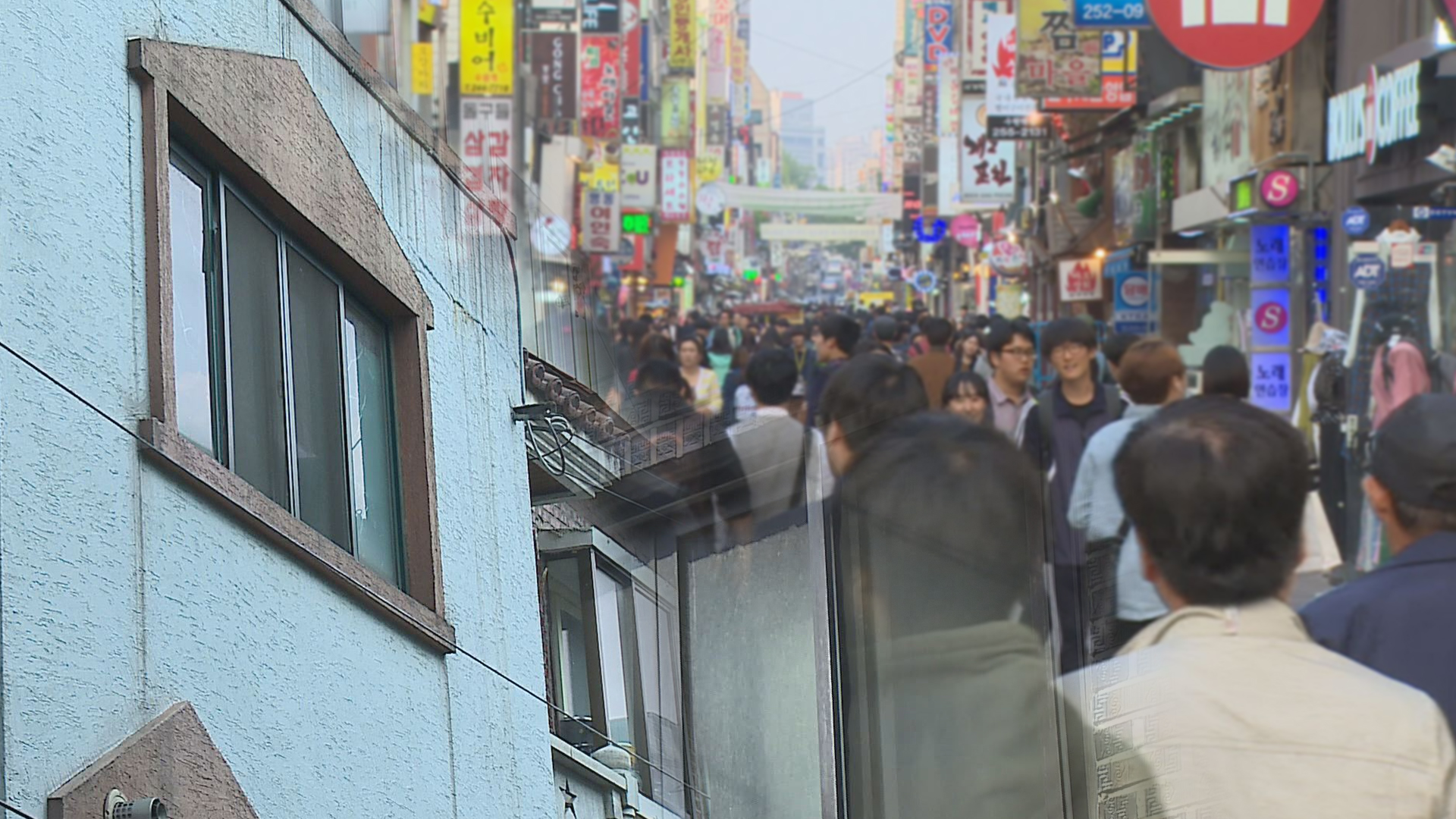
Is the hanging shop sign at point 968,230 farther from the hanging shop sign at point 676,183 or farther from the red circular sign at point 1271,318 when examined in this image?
the red circular sign at point 1271,318

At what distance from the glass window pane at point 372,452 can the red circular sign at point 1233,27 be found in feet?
27.2

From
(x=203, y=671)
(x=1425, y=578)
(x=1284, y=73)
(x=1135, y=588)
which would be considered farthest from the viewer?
(x=1284, y=73)

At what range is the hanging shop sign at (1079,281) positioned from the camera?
22078 millimetres

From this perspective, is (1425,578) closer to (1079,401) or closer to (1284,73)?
(1079,401)

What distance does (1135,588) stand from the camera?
6.73 feet

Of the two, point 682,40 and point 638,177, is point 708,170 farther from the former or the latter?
point 638,177

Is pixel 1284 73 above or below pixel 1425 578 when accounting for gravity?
above

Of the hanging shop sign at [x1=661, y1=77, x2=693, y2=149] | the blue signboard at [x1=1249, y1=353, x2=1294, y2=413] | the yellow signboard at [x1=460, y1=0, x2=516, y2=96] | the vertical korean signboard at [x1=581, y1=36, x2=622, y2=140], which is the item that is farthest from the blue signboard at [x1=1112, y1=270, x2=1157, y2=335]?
the hanging shop sign at [x1=661, y1=77, x2=693, y2=149]

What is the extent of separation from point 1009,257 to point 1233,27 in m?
23.5

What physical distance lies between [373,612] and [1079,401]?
3.73 metres

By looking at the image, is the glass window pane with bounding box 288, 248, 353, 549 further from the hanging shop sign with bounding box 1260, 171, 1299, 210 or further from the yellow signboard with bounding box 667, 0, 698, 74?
the yellow signboard with bounding box 667, 0, 698, 74

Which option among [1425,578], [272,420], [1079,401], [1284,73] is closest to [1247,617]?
[1425,578]

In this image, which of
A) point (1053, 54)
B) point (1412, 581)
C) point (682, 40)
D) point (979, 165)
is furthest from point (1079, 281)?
point (682, 40)

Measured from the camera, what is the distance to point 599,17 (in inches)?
Result: 971
